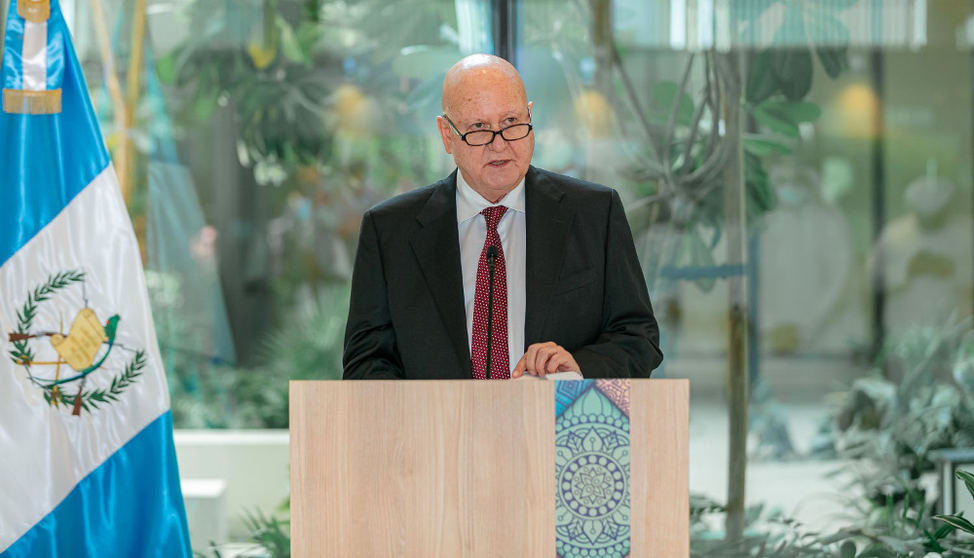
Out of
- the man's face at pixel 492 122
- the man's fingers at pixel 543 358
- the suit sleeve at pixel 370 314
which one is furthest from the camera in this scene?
the suit sleeve at pixel 370 314

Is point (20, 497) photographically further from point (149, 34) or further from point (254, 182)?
point (149, 34)

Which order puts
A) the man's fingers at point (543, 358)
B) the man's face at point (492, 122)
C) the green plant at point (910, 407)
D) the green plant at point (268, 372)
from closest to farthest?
the man's fingers at point (543, 358) → the man's face at point (492, 122) → the green plant at point (910, 407) → the green plant at point (268, 372)

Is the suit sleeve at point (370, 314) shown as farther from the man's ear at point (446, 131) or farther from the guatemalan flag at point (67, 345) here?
the guatemalan flag at point (67, 345)

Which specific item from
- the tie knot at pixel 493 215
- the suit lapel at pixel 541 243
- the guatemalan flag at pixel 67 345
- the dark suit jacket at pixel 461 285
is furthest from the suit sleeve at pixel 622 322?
the guatemalan flag at pixel 67 345

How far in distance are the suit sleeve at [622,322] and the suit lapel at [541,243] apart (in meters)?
0.11

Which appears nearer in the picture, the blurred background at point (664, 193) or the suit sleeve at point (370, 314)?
the suit sleeve at point (370, 314)

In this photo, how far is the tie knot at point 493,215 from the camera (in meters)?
2.03

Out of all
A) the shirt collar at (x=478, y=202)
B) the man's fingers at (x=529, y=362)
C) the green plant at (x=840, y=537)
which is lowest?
the green plant at (x=840, y=537)

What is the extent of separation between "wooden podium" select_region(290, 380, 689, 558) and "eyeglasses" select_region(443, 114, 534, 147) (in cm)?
70

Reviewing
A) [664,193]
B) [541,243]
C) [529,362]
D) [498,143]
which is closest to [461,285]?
[541,243]

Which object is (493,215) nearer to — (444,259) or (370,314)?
(444,259)

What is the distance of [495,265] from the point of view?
1967mm

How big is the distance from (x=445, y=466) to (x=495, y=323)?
63 centimetres

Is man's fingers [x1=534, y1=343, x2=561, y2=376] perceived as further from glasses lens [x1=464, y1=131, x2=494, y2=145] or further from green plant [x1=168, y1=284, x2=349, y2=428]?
green plant [x1=168, y1=284, x2=349, y2=428]
